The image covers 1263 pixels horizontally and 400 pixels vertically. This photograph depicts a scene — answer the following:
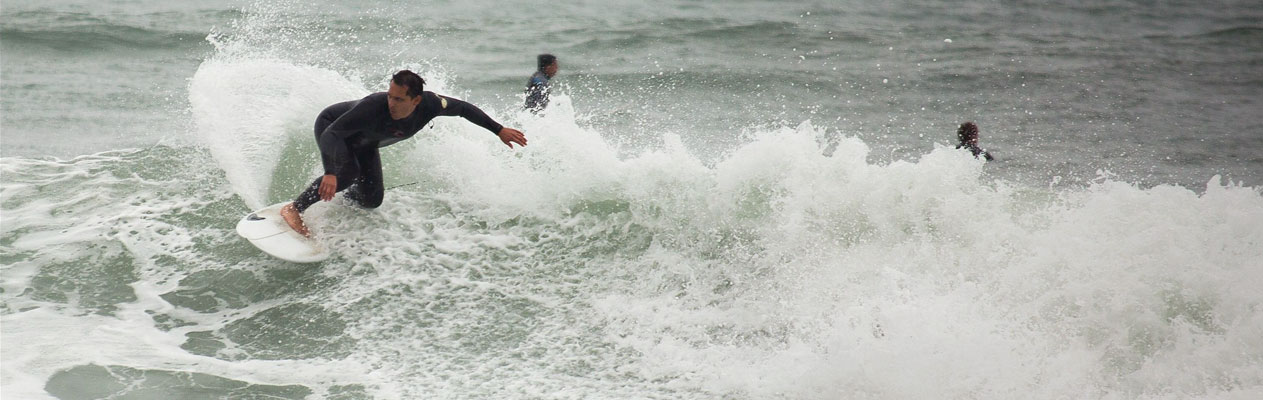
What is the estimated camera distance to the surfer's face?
5672 millimetres

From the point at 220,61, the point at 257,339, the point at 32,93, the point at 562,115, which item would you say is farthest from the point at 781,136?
the point at 32,93

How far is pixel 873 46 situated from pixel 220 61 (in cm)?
998

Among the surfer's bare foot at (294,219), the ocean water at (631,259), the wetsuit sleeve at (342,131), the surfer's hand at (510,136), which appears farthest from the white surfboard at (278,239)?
the surfer's hand at (510,136)

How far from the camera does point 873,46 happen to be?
1538 centimetres

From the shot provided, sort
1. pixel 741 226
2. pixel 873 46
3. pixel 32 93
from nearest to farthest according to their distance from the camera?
pixel 741 226 → pixel 32 93 → pixel 873 46

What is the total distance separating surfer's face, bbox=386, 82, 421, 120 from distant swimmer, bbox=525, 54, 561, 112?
272cm

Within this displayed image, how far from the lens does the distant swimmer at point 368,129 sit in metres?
5.77

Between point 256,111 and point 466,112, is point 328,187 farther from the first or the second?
point 256,111

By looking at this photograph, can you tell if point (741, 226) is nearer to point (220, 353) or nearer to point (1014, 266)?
point (1014, 266)

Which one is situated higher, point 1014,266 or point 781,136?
Result: point 781,136

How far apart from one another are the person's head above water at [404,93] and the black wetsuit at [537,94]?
2.81m

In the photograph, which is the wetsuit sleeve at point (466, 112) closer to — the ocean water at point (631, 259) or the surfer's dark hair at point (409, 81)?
the surfer's dark hair at point (409, 81)

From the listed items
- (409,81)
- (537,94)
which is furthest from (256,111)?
(409,81)

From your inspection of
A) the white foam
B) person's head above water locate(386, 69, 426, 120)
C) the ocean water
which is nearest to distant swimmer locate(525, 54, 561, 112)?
the ocean water
